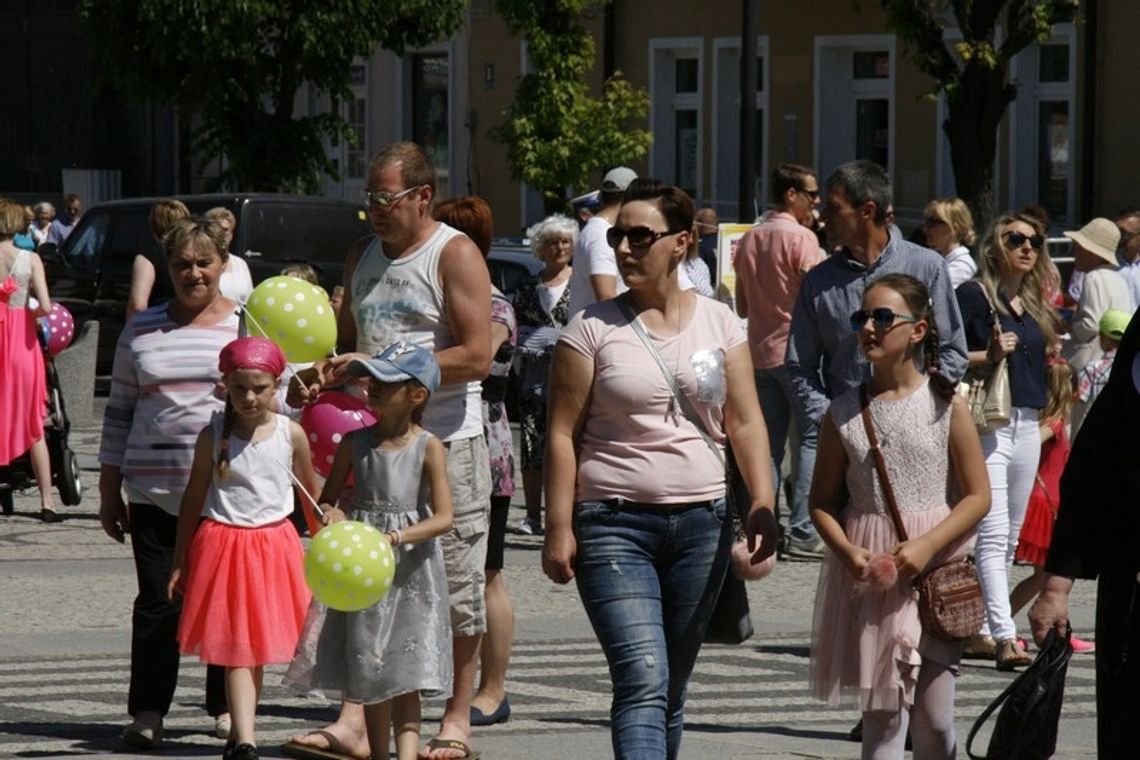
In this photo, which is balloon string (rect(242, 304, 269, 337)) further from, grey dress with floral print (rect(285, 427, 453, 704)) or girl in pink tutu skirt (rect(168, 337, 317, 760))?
grey dress with floral print (rect(285, 427, 453, 704))

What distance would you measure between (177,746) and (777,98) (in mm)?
27019

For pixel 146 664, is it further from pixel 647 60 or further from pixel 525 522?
pixel 647 60

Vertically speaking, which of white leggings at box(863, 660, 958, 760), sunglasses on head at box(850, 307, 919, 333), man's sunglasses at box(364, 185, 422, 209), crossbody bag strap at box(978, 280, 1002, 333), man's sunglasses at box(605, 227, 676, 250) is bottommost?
white leggings at box(863, 660, 958, 760)

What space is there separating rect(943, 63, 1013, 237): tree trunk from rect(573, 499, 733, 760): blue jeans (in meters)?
20.5

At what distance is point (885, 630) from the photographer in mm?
6906

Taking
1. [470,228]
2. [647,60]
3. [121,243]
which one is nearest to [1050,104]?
[647,60]

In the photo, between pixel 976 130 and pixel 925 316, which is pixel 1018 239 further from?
pixel 976 130

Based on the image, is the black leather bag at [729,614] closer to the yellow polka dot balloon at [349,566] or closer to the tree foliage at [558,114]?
the yellow polka dot balloon at [349,566]

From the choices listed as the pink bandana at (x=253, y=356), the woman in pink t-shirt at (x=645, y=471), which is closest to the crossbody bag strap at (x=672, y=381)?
the woman in pink t-shirt at (x=645, y=471)

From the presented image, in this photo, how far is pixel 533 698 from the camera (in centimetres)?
922

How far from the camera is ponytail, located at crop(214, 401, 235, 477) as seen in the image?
7.83m

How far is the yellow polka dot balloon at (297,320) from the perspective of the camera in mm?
7641

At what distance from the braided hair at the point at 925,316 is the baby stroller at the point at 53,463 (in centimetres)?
880

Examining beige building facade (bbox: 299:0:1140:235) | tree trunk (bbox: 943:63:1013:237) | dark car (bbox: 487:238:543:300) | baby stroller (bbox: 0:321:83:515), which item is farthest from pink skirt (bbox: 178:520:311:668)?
beige building facade (bbox: 299:0:1140:235)
